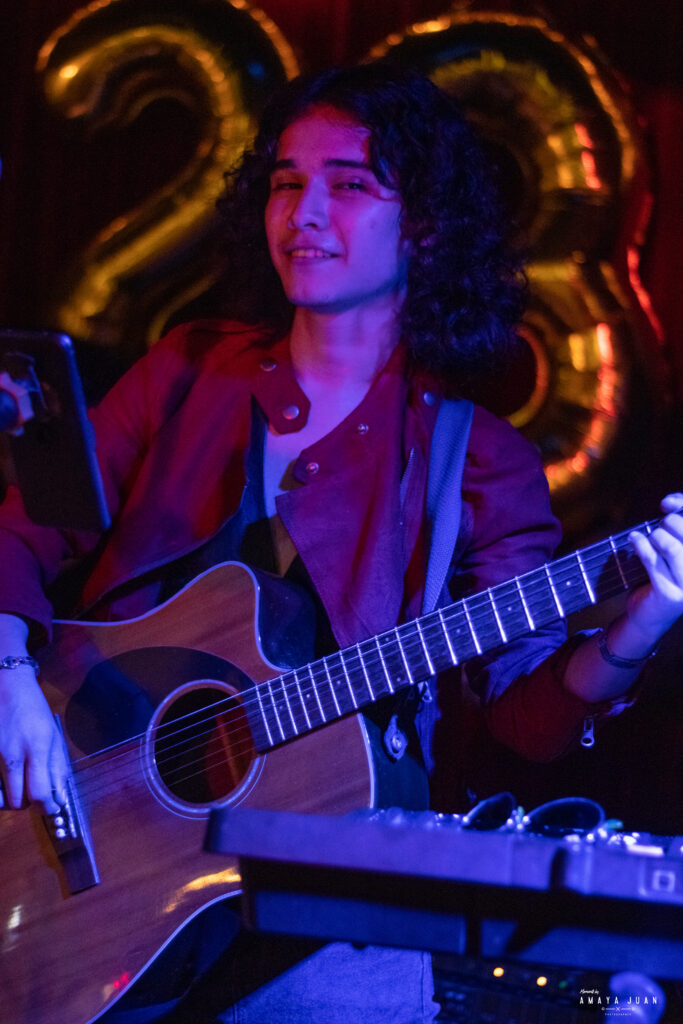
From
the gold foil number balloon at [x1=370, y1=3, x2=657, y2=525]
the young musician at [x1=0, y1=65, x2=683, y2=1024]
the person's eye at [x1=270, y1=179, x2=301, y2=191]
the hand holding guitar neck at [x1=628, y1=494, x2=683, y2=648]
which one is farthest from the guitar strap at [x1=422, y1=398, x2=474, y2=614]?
the person's eye at [x1=270, y1=179, x2=301, y2=191]

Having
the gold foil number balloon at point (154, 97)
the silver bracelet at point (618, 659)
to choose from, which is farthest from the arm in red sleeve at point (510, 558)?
the gold foil number balloon at point (154, 97)

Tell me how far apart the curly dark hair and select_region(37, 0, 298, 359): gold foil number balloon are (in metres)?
0.14

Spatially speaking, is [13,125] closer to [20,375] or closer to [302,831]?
[20,375]

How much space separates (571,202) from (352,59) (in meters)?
0.80

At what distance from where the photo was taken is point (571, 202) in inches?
91.9

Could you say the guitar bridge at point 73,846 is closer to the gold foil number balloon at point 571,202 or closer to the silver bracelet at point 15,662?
the silver bracelet at point 15,662

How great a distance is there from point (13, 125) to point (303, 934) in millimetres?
2563

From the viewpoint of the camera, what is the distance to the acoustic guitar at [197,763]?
1768mm

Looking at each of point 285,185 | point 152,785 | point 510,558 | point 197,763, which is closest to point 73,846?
point 152,785

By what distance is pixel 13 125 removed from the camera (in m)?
2.79

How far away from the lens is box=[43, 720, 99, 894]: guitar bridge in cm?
180

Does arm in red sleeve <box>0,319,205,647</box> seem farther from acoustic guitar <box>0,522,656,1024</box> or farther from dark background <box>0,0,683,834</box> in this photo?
dark background <box>0,0,683,834</box>

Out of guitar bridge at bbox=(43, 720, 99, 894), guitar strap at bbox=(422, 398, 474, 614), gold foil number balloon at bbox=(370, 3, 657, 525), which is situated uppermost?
gold foil number balloon at bbox=(370, 3, 657, 525)

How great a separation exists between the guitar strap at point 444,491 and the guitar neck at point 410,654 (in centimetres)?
23
